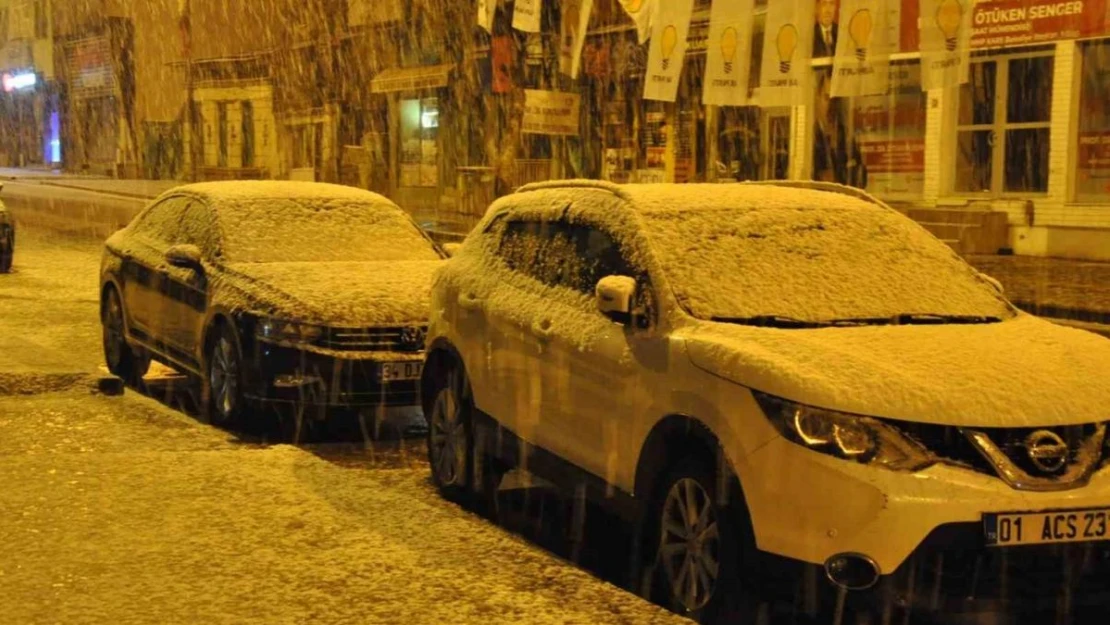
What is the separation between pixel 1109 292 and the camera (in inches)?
662

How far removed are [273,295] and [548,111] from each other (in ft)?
64.4

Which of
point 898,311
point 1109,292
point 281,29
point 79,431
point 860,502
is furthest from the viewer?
point 281,29

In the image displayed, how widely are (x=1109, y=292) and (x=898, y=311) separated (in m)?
12.3

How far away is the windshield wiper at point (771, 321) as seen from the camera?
5.41 m

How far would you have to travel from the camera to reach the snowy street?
190 inches

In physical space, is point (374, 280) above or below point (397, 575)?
above

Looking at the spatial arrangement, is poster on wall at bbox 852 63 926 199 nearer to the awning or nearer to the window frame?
the window frame

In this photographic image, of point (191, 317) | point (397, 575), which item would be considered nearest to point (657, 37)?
point (191, 317)

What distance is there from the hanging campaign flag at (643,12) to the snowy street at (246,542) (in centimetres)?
1686

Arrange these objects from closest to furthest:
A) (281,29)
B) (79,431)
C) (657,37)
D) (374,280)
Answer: (79,431) → (374,280) → (657,37) → (281,29)

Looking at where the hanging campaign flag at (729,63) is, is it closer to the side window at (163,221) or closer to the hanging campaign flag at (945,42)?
the hanging campaign flag at (945,42)

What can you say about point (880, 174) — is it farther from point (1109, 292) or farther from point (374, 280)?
point (374, 280)

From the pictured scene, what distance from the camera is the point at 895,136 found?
24000 millimetres

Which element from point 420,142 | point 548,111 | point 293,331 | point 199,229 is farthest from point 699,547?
point 420,142
